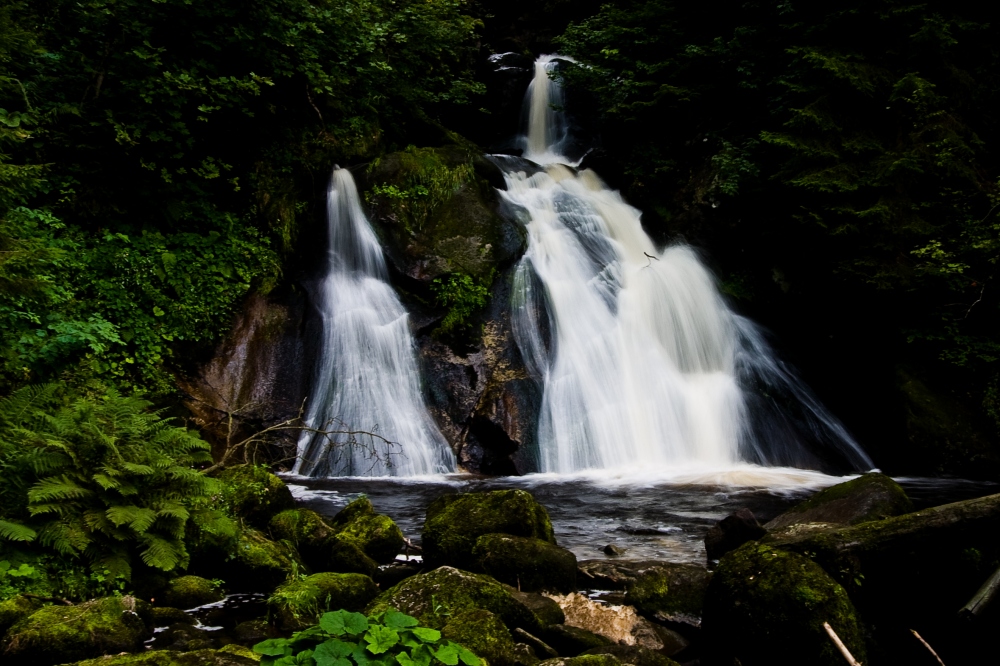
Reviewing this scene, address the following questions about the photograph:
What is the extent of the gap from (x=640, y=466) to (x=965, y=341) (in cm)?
577

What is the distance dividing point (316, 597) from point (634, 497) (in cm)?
519

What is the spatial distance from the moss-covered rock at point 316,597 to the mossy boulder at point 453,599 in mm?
312

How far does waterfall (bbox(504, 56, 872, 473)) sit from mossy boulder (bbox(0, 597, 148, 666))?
6824 millimetres

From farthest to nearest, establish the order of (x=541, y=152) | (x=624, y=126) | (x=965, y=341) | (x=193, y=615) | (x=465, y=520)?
(x=541, y=152)
(x=624, y=126)
(x=965, y=341)
(x=465, y=520)
(x=193, y=615)

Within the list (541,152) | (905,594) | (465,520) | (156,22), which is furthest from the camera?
(541,152)

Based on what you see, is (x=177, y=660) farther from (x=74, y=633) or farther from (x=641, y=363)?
(x=641, y=363)

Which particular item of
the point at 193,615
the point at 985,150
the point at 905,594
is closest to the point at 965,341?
the point at 985,150

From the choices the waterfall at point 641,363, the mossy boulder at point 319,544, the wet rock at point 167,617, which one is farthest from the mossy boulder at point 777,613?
the waterfall at point 641,363

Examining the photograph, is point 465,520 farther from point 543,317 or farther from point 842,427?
point 842,427

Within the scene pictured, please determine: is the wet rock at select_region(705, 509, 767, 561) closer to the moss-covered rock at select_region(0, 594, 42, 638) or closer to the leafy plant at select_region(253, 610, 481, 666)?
the leafy plant at select_region(253, 610, 481, 666)

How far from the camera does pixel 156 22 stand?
9734 mm

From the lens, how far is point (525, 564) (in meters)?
5.22

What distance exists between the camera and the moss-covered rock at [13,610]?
12.0ft

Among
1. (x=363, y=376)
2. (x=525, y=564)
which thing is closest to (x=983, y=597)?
(x=525, y=564)
